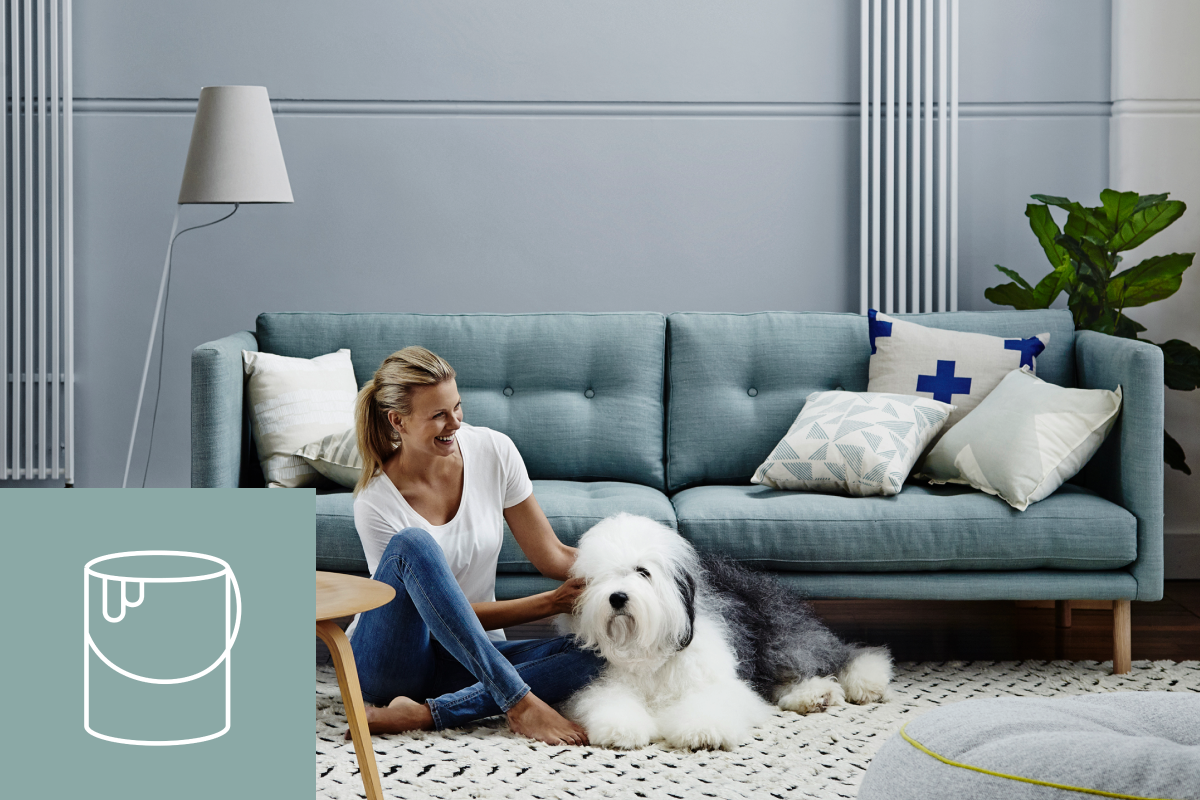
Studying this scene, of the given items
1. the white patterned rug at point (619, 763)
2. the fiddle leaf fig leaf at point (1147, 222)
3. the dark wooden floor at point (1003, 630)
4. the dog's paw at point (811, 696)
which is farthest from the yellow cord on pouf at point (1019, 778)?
the fiddle leaf fig leaf at point (1147, 222)

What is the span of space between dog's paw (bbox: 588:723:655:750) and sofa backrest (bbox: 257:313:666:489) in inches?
41.6

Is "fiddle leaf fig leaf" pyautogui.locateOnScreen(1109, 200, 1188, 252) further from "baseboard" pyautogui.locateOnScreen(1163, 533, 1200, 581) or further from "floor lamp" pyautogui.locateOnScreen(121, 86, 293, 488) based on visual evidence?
"floor lamp" pyautogui.locateOnScreen(121, 86, 293, 488)

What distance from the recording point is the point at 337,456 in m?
2.69

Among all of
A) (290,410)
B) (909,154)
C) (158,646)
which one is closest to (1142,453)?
(909,154)

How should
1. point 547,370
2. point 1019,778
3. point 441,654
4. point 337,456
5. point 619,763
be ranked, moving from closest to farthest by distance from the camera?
point 1019,778
point 619,763
point 441,654
point 337,456
point 547,370

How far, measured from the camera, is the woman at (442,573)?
1982 millimetres

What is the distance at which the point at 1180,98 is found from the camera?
3521 millimetres

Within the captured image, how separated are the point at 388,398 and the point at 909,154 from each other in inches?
91.3

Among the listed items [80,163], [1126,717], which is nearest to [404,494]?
[1126,717]

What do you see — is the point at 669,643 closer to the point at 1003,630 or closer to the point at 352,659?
the point at 352,659

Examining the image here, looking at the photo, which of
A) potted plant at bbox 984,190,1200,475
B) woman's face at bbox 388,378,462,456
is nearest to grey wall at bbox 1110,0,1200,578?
potted plant at bbox 984,190,1200,475

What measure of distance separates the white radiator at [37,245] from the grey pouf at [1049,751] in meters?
3.18

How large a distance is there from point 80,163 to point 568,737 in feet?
8.99

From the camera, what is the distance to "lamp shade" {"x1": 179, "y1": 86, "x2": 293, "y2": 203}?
9.86ft
